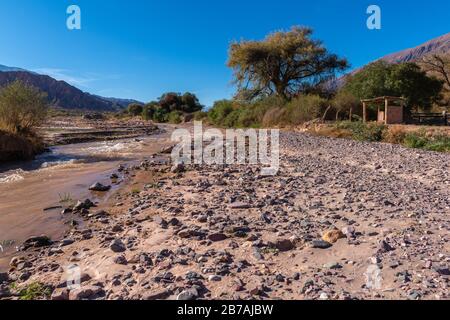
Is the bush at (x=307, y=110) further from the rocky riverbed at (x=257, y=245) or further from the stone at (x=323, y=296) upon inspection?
the stone at (x=323, y=296)

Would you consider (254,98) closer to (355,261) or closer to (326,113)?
(326,113)

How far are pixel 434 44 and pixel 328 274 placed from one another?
187352mm

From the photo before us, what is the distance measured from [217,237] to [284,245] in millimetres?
819

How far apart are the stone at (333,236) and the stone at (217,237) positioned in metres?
1.15

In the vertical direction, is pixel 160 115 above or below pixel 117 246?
above

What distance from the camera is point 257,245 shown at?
3770mm

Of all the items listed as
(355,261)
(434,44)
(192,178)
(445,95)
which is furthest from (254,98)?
(434,44)

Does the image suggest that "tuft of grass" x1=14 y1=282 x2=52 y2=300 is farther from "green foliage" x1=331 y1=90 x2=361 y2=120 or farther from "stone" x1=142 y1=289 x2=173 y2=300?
"green foliage" x1=331 y1=90 x2=361 y2=120

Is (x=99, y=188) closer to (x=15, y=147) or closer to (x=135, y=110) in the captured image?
(x=15, y=147)

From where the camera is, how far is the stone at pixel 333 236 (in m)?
3.80

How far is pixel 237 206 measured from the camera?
5387mm

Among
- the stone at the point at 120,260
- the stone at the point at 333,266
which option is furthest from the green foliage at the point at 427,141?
the stone at the point at 120,260

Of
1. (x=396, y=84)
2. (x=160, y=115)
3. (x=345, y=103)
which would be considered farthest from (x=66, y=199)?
(x=160, y=115)

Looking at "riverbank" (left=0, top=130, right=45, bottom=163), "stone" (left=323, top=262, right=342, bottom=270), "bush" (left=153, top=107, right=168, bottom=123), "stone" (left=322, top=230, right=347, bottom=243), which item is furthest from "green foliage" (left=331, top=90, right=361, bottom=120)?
"bush" (left=153, top=107, right=168, bottom=123)
